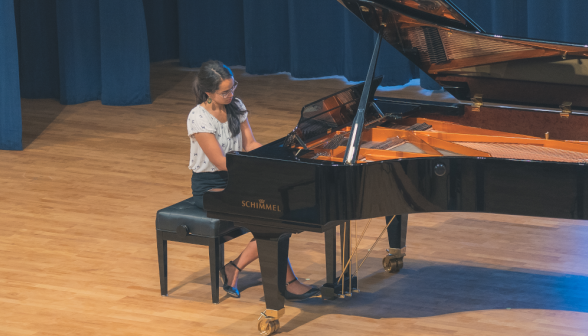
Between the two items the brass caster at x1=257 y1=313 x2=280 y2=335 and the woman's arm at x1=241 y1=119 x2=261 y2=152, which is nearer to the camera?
the brass caster at x1=257 y1=313 x2=280 y2=335

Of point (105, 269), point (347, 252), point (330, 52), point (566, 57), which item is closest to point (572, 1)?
point (330, 52)

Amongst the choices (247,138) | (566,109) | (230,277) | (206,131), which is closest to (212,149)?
(206,131)

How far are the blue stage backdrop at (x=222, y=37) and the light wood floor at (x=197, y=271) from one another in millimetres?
1470

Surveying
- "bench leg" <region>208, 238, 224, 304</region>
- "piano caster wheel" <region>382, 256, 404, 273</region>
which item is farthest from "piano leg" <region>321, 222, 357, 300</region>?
"bench leg" <region>208, 238, 224, 304</region>

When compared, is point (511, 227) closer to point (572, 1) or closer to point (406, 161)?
point (406, 161)

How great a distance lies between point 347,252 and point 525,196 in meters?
0.87

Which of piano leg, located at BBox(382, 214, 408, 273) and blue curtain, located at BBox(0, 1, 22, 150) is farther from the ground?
blue curtain, located at BBox(0, 1, 22, 150)

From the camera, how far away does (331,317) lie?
3475 mm

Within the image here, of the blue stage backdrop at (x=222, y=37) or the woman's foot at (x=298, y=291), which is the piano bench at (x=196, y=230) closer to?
the woman's foot at (x=298, y=291)

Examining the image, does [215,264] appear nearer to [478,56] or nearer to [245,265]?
[245,265]

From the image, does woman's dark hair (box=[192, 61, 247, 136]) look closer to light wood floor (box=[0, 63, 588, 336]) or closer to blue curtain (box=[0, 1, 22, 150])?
light wood floor (box=[0, 63, 588, 336])

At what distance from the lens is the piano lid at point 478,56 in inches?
132

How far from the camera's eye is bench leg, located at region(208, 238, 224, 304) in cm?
354

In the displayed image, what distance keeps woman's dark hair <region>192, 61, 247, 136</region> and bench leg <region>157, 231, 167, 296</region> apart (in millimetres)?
542
